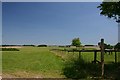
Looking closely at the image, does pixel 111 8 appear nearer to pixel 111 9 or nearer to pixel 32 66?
pixel 111 9

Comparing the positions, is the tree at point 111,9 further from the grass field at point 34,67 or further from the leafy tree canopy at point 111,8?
the grass field at point 34,67

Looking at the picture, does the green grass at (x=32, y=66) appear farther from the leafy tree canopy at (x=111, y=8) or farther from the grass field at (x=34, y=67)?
the leafy tree canopy at (x=111, y=8)

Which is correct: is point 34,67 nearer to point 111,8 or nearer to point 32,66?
point 32,66

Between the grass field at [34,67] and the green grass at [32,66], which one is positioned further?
the green grass at [32,66]

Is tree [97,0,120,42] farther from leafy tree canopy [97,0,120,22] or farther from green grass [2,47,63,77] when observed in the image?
green grass [2,47,63,77]

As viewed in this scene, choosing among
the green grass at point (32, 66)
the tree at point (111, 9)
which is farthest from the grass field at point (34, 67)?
the tree at point (111, 9)

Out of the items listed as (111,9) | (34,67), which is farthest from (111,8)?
(34,67)

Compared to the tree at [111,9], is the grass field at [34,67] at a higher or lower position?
lower

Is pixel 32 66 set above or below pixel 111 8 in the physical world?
below

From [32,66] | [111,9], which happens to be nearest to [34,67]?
[32,66]

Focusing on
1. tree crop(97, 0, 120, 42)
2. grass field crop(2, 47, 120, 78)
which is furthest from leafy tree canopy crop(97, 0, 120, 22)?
grass field crop(2, 47, 120, 78)

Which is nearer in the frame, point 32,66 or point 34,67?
point 34,67

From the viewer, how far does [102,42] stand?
1398cm

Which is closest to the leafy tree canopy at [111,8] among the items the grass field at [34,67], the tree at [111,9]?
the tree at [111,9]
